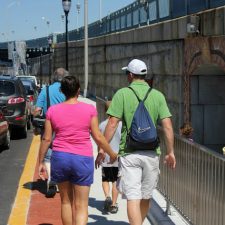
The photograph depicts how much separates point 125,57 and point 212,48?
10683mm

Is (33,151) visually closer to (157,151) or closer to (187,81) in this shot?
(187,81)

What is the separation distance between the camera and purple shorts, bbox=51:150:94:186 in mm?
5242

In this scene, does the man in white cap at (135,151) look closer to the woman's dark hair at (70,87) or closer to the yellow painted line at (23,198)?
the woman's dark hair at (70,87)

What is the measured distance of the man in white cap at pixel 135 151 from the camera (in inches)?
208

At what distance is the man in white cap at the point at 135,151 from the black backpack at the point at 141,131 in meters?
0.05

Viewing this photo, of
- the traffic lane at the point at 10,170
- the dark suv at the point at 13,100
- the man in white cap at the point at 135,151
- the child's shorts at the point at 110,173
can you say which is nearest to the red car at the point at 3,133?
the traffic lane at the point at 10,170

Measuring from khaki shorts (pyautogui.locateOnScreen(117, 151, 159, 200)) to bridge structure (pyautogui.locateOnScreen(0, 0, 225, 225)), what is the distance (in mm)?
473

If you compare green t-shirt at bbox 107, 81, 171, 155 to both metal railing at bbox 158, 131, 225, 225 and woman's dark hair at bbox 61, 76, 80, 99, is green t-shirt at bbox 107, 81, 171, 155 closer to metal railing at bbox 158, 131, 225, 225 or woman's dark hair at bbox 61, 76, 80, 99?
woman's dark hair at bbox 61, 76, 80, 99

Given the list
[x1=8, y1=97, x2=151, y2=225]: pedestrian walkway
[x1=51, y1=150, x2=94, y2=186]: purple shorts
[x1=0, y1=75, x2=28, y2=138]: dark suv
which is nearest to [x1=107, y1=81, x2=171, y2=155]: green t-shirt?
[x1=51, y1=150, x2=94, y2=186]: purple shorts

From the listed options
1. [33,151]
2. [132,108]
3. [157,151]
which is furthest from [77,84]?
[33,151]

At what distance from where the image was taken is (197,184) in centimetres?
552

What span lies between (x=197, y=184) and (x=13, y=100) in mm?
10221

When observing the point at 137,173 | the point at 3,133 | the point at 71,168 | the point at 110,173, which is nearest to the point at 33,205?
the point at 110,173

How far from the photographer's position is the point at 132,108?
5270 mm
